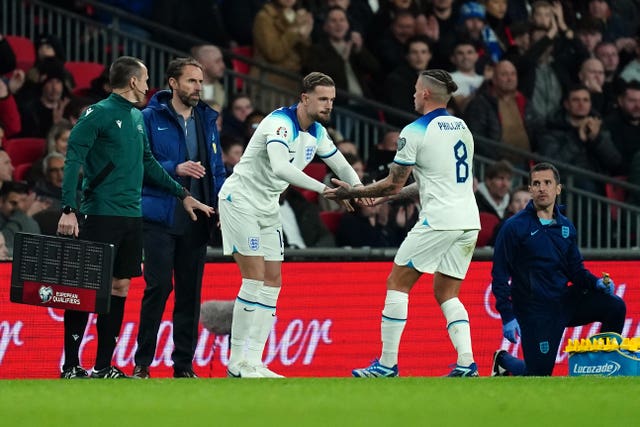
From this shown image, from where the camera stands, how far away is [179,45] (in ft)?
64.3

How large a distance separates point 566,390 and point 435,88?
2.68 meters

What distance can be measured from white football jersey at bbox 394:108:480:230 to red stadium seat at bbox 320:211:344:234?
4962 millimetres

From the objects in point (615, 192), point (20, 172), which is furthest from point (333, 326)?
point (615, 192)

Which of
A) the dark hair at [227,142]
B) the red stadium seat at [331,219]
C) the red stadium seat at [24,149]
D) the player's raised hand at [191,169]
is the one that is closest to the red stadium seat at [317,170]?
the red stadium seat at [331,219]

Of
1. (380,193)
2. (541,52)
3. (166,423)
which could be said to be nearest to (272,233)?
(380,193)

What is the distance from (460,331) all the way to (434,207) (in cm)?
90

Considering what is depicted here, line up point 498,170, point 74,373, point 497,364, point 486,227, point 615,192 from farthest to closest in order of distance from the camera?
point 615,192
point 498,170
point 486,227
point 497,364
point 74,373

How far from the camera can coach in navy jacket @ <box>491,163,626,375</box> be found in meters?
12.6

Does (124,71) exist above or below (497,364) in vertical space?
above

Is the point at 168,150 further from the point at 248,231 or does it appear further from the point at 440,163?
the point at 440,163

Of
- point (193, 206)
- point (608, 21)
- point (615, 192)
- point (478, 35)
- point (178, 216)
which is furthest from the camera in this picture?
point (608, 21)

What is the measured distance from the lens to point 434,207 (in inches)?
444

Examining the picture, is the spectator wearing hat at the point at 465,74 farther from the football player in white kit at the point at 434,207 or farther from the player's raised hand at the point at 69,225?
the player's raised hand at the point at 69,225

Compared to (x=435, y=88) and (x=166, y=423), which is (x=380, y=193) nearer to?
(x=435, y=88)
